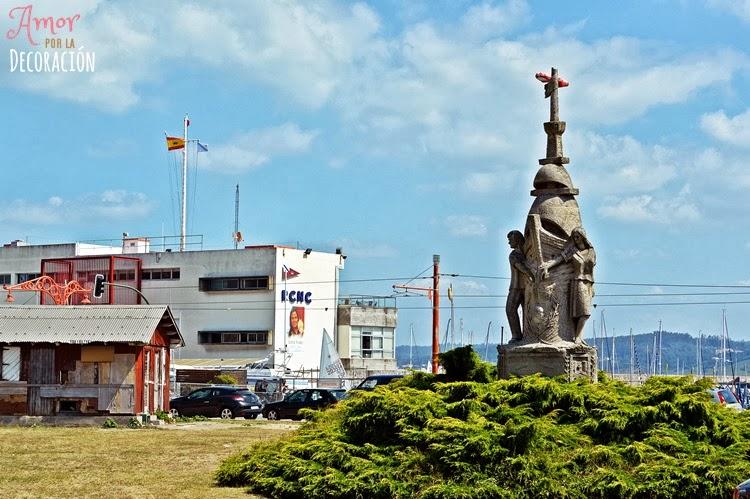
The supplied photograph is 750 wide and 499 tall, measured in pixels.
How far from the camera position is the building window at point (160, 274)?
3253 inches

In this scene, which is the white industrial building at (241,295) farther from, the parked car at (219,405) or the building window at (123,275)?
the parked car at (219,405)

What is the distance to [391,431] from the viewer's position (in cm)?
1705

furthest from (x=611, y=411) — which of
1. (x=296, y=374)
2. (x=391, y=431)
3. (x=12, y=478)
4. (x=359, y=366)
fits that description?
(x=359, y=366)

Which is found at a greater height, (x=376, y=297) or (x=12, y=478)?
(x=376, y=297)

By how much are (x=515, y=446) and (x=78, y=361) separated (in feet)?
71.4

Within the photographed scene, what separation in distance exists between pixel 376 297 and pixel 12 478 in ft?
225

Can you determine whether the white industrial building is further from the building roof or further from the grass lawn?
the grass lawn

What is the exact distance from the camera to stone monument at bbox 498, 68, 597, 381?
20.0 metres

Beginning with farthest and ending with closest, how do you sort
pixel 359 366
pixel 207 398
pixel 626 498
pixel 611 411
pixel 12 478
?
pixel 359 366 → pixel 207 398 → pixel 12 478 → pixel 611 411 → pixel 626 498

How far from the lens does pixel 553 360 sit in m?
19.9

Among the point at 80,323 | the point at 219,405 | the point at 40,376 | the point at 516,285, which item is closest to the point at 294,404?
the point at 219,405

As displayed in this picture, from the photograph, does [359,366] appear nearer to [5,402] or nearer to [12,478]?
[5,402]

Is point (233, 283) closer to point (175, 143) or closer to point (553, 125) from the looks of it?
point (175, 143)

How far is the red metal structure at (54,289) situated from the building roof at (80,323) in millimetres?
37618
